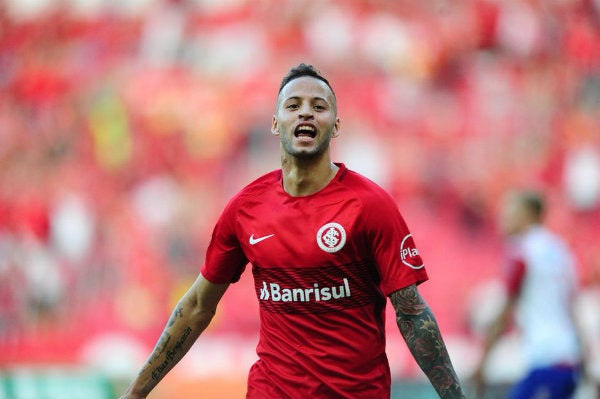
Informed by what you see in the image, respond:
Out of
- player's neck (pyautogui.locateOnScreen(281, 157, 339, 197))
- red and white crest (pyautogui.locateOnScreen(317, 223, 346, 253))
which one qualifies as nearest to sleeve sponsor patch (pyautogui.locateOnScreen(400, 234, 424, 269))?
red and white crest (pyautogui.locateOnScreen(317, 223, 346, 253))

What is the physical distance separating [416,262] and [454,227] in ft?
27.4

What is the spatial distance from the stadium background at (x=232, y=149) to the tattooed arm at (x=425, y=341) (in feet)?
23.4

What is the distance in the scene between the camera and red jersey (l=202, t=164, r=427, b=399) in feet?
11.9

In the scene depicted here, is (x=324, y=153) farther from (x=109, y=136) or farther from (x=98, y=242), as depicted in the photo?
(x=109, y=136)

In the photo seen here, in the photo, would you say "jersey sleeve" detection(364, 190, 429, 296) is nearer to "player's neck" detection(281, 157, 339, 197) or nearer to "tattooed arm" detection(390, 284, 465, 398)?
"tattooed arm" detection(390, 284, 465, 398)

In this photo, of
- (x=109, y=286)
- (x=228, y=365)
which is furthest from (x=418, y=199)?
(x=109, y=286)

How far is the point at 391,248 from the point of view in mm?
3570

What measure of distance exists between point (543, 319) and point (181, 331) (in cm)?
316

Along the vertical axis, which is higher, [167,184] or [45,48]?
[45,48]

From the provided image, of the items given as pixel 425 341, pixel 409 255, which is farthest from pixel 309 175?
pixel 425 341

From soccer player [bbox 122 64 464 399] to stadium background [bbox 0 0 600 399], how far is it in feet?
22.8

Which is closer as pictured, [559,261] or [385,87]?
[559,261]

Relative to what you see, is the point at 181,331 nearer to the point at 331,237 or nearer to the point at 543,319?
the point at 331,237

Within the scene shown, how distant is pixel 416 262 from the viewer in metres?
3.60
